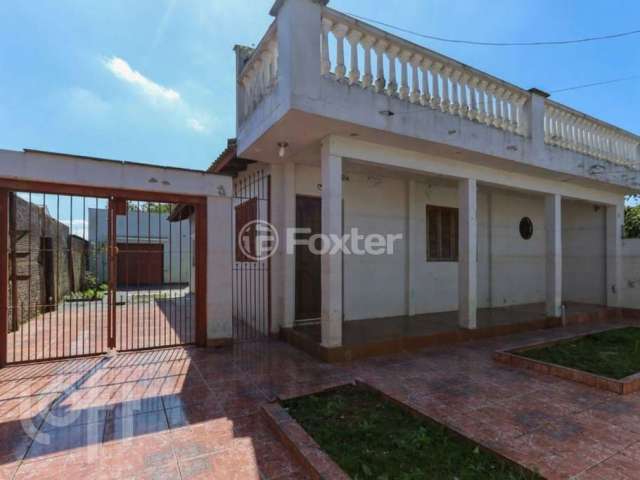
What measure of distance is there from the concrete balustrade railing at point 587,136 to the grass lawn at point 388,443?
257 inches

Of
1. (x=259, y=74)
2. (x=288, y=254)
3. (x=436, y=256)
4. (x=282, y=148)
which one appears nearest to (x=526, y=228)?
(x=436, y=256)

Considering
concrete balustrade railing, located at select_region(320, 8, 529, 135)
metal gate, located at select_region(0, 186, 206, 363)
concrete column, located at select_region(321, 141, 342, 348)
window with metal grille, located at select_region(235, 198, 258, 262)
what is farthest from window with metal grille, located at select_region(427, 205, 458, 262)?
metal gate, located at select_region(0, 186, 206, 363)

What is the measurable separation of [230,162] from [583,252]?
10.1 meters

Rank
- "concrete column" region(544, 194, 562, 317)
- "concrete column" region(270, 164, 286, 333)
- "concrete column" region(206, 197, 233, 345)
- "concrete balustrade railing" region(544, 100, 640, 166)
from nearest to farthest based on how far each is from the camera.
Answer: "concrete column" region(206, 197, 233, 345)
"concrete column" region(270, 164, 286, 333)
"concrete balustrade railing" region(544, 100, 640, 166)
"concrete column" region(544, 194, 562, 317)

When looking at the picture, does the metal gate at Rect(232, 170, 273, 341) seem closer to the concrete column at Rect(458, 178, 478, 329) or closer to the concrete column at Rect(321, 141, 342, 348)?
the concrete column at Rect(321, 141, 342, 348)

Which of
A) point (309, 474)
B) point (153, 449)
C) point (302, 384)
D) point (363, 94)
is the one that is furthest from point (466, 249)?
point (153, 449)

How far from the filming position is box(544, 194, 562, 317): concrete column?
7535mm

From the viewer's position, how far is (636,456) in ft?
8.38

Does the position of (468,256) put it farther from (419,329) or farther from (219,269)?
(219,269)

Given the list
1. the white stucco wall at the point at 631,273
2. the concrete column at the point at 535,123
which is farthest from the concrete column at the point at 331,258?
the white stucco wall at the point at 631,273

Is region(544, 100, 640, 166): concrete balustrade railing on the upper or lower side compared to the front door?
upper

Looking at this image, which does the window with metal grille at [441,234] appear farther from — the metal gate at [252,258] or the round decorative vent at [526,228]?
the metal gate at [252,258]

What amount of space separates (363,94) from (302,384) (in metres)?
3.81

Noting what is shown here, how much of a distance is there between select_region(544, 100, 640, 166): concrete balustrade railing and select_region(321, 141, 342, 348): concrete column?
4942 mm
